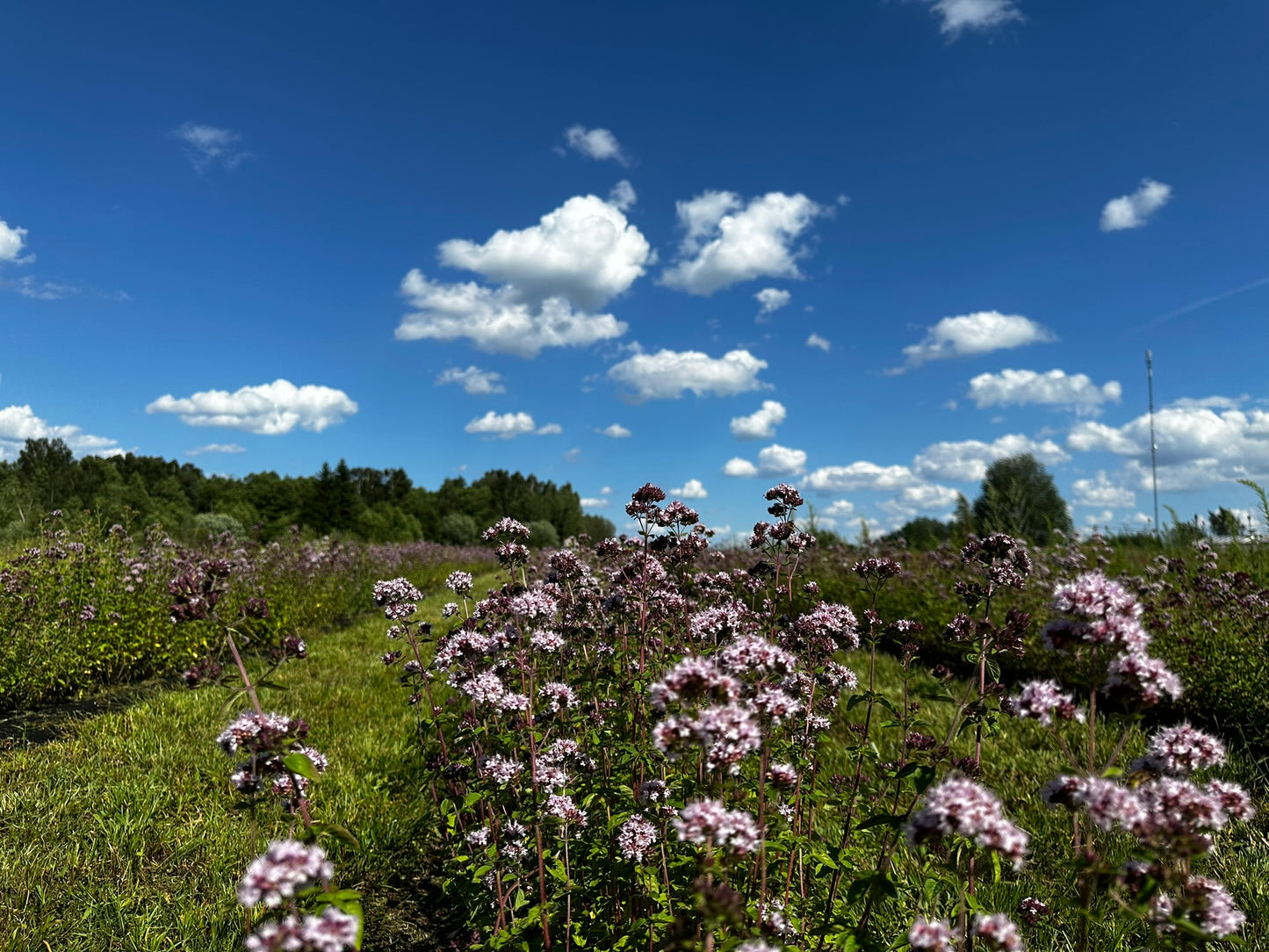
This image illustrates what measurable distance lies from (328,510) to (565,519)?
26.0 metres

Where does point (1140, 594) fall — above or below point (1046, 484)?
below

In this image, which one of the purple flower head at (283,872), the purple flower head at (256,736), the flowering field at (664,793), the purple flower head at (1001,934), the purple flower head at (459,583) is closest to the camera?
the purple flower head at (283,872)

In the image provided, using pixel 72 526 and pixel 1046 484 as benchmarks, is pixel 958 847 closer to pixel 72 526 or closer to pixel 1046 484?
pixel 72 526

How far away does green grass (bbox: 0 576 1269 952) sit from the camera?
160 inches

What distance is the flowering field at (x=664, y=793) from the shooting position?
1.95 metres

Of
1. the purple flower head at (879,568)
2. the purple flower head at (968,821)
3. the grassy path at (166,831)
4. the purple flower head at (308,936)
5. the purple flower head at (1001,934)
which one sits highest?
the purple flower head at (879,568)

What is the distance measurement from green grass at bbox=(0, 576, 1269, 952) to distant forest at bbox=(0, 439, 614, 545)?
1108 cm

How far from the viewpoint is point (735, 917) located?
1724 mm

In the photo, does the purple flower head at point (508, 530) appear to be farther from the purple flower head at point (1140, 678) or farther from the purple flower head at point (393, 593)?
the purple flower head at point (1140, 678)

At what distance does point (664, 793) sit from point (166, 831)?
14.4 ft

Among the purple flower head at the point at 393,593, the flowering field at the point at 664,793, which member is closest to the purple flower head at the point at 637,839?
the flowering field at the point at 664,793

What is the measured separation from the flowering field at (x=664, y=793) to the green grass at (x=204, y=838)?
0.02 m

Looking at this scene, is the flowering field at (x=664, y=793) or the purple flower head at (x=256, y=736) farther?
the purple flower head at (x=256, y=736)

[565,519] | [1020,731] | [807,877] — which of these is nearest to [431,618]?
[1020,731]
